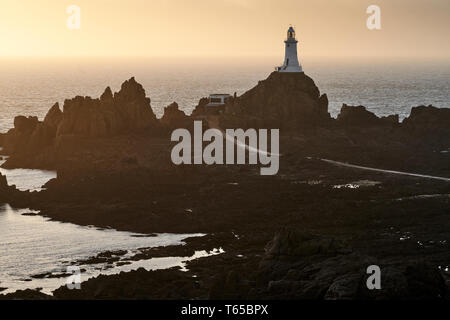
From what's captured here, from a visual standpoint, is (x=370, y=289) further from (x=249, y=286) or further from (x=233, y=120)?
(x=233, y=120)

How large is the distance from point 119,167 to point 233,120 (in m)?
20.8

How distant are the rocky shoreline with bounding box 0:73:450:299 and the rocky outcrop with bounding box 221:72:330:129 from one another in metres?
0.12

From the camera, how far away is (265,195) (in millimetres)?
87438

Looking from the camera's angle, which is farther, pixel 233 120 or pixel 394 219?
pixel 233 120

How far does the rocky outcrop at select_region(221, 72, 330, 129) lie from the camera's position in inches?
4513

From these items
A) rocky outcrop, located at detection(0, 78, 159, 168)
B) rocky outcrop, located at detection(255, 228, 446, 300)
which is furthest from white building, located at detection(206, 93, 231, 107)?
rocky outcrop, located at detection(255, 228, 446, 300)

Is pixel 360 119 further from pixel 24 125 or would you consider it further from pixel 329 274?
pixel 329 274

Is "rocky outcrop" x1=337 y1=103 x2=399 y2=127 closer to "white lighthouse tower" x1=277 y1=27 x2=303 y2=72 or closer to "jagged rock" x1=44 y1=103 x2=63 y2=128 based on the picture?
"white lighthouse tower" x1=277 y1=27 x2=303 y2=72

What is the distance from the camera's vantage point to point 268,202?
8500 cm

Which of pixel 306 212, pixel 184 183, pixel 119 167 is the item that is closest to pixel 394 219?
pixel 306 212

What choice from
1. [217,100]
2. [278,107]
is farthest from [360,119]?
[217,100]

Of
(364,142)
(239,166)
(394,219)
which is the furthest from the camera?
(364,142)

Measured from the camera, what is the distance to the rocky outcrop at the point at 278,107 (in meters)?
115
